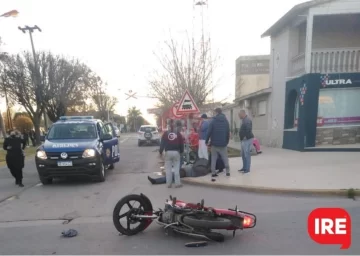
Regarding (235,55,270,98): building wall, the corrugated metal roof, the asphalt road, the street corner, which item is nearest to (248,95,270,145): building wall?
the corrugated metal roof

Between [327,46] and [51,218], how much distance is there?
14.2m

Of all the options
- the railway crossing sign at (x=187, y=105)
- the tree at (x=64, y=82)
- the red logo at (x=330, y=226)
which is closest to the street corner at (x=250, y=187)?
the red logo at (x=330, y=226)

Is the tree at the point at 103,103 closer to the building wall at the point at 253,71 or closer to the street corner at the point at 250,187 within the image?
the building wall at the point at 253,71

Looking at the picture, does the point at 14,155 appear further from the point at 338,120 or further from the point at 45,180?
the point at 338,120

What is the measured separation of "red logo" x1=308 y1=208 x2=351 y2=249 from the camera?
4121mm

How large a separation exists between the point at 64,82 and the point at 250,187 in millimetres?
25035

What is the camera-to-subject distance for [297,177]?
309 inches

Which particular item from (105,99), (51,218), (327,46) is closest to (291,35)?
(327,46)

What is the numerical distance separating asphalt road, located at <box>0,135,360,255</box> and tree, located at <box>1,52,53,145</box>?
2101 cm

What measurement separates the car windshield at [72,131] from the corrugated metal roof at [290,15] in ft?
33.3

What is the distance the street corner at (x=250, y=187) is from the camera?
6348 millimetres

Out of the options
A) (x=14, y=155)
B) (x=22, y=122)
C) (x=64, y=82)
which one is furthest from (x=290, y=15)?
(x=22, y=122)

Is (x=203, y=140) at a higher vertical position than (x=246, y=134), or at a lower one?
lower

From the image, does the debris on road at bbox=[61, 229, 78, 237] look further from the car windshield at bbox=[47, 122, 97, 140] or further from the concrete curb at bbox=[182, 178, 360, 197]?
the car windshield at bbox=[47, 122, 97, 140]
